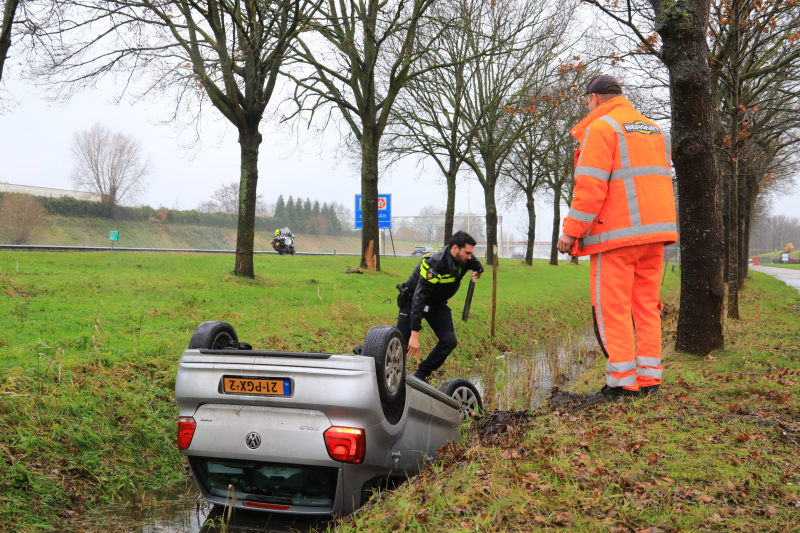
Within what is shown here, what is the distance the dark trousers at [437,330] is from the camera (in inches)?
237

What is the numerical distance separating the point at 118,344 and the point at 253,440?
3.93 meters

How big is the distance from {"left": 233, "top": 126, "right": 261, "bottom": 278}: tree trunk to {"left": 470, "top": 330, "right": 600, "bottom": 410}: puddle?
6.23 m

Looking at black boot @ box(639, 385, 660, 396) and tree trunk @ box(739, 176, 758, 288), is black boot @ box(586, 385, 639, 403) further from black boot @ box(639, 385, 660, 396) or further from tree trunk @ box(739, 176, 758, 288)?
tree trunk @ box(739, 176, 758, 288)

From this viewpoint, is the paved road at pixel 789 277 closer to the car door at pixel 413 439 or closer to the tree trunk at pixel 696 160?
the tree trunk at pixel 696 160

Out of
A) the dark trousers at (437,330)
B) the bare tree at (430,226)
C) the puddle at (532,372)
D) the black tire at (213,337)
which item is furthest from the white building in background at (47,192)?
the black tire at (213,337)

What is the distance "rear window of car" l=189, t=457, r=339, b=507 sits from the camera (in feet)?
9.57

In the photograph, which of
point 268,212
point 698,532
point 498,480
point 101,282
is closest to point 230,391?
point 498,480

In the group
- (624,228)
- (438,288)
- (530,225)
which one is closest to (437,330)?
(438,288)

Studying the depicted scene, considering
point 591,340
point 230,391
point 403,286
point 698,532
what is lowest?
point 591,340

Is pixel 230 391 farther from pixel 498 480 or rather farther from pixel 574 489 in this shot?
pixel 574 489

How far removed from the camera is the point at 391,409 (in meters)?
3.13

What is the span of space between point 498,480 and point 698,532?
3.05 ft

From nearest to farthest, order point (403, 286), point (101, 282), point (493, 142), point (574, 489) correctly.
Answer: point (574, 489), point (403, 286), point (101, 282), point (493, 142)

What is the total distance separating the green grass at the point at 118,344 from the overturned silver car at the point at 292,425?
146 centimetres
